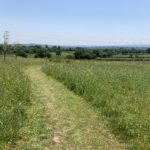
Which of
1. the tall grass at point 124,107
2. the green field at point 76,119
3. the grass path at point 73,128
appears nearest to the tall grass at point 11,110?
the green field at point 76,119

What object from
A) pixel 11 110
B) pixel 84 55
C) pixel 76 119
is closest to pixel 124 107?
pixel 76 119

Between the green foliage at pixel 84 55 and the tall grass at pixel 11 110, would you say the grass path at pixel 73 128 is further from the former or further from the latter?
the green foliage at pixel 84 55

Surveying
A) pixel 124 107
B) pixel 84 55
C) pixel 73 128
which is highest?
pixel 84 55

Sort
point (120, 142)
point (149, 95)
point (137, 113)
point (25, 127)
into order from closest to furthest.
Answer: point (120, 142) < point (25, 127) < point (137, 113) < point (149, 95)

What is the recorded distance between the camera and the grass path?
22.8 ft

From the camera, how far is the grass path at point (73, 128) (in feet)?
22.8

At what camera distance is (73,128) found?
8.26 metres

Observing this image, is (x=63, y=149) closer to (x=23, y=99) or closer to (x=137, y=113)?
(x=137, y=113)

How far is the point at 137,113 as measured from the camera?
9.12 m

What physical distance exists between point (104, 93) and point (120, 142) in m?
4.96

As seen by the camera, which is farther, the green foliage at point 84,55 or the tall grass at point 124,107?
the green foliage at point 84,55

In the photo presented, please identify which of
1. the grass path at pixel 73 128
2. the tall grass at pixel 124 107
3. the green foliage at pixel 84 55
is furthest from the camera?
the green foliage at pixel 84 55

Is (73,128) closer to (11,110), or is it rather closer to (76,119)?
(76,119)

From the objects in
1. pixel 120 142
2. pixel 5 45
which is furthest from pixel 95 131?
pixel 5 45
